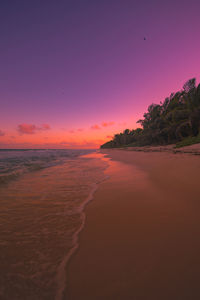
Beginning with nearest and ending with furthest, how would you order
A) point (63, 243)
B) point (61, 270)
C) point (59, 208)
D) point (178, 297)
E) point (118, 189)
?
point (178, 297)
point (61, 270)
point (63, 243)
point (59, 208)
point (118, 189)

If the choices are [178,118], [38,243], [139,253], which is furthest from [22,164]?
[178,118]

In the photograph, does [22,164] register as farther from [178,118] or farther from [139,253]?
[178,118]

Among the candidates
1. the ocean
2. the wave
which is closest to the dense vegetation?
the wave

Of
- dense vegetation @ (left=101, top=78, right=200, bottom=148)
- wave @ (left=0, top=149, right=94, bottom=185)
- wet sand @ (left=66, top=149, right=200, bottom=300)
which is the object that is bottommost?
wet sand @ (left=66, top=149, right=200, bottom=300)

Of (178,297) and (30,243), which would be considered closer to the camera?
(178,297)

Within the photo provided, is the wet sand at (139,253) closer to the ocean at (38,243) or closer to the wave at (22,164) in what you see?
the ocean at (38,243)

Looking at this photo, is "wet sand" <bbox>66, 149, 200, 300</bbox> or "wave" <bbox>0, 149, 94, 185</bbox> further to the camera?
"wave" <bbox>0, 149, 94, 185</bbox>

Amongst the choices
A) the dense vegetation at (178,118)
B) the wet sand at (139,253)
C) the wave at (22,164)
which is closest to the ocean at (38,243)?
the wet sand at (139,253)

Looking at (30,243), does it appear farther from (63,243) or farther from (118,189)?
(118,189)

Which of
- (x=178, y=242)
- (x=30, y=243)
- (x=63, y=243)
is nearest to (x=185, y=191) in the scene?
(x=178, y=242)

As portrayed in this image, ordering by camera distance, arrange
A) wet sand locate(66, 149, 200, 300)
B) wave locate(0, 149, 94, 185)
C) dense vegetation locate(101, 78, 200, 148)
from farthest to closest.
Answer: dense vegetation locate(101, 78, 200, 148) → wave locate(0, 149, 94, 185) → wet sand locate(66, 149, 200, 300)

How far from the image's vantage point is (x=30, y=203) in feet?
10.6

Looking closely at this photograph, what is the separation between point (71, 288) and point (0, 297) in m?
0.62

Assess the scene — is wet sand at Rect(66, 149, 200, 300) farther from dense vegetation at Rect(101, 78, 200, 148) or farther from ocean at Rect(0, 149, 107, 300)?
dense vegetation at Rect(101, 78, 200, 148)
